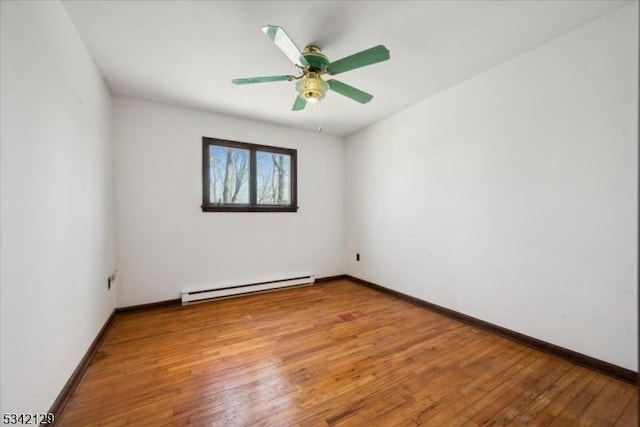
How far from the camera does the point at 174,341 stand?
2291 millimetres

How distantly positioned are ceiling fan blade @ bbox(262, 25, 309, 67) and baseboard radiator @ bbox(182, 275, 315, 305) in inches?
108

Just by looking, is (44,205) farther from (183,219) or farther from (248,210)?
(248,210)

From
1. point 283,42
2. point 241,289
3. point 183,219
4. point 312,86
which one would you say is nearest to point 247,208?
point 183,219

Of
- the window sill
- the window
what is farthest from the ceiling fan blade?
the window sill

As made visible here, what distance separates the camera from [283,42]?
165 cm

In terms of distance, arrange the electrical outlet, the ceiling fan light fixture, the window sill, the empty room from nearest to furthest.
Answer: the empty room, the ceiling fan light fixture, the electrical outlet, the window sill

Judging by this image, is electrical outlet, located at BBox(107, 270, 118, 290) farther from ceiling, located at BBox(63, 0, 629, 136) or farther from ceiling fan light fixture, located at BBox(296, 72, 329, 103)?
ceiling fan light fixture, located at BBox(296, 72, 329, 103)

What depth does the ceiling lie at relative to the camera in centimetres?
173

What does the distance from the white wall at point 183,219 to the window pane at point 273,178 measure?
183 millimetres

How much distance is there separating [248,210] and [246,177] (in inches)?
18.3

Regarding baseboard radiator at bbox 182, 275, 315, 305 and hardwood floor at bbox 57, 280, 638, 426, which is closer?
hardwood floor at bbox 57, 280, 638, 426

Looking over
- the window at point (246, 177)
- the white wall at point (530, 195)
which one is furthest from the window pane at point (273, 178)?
the white wall at point (530, 195)

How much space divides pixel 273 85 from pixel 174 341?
258cm

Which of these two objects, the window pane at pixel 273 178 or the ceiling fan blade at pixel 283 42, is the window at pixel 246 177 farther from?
the ceiling fan blade at pixel 283 42
